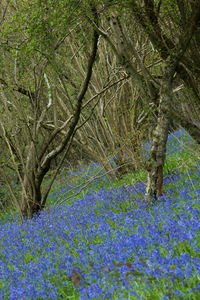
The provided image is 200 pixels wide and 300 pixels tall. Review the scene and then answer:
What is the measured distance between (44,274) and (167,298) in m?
2.15

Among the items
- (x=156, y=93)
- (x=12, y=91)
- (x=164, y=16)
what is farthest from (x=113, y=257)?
(x=12, y=91)

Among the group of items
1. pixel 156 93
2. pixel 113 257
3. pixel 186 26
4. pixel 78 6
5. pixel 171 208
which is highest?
pixel 78 6

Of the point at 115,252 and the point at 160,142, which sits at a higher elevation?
the point at 160,142

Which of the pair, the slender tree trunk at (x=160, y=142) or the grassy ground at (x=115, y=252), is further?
the slender tree trunk at (x=160, y=142)

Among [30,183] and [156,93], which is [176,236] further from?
[30,183]

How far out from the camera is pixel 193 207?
189 inches

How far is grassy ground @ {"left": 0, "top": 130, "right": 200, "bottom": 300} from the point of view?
3.13 meters

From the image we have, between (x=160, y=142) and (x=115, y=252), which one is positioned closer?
(x=115, y=252)

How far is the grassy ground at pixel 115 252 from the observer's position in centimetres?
313

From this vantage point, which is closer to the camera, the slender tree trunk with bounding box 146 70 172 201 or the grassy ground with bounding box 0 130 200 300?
the grassy ground with bounding box 0 130 200 300

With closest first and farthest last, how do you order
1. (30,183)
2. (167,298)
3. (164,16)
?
1. (167,298)
2. (164,16)
3. (30,183)

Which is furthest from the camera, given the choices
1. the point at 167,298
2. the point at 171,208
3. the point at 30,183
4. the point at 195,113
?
the point at 30,183

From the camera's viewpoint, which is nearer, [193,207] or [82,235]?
[193,207]

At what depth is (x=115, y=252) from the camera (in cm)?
410
